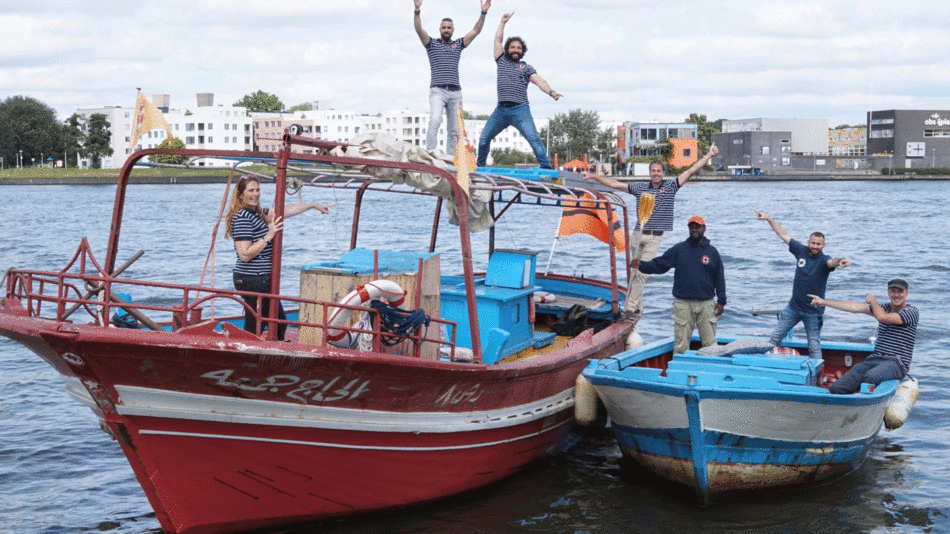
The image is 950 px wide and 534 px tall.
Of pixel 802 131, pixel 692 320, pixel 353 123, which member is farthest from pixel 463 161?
pixel 802 131

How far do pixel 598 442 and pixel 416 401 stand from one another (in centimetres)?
456

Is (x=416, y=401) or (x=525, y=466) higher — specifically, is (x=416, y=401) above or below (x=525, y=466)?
above

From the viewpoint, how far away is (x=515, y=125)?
1219 cm

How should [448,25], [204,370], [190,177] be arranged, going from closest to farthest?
[204,370] → [448,25] → [190,177]

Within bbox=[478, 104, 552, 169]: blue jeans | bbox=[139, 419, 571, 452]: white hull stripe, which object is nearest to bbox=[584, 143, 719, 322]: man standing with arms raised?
bbox=[478, 104, 552, 169]: blue jeans

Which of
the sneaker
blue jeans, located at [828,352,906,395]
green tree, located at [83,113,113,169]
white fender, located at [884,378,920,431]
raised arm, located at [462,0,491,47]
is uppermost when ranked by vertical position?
green tree, located at [83,113,113,169]

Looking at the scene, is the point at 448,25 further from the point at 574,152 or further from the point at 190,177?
the point at 574,152

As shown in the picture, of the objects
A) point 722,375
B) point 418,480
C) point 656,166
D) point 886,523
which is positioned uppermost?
point 656,166

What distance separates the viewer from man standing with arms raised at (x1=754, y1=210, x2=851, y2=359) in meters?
10.7

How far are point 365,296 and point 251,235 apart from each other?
1177mm

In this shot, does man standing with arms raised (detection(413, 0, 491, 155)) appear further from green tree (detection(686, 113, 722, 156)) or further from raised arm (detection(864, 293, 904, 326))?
green tree (detection(686, 113, 722, 156))

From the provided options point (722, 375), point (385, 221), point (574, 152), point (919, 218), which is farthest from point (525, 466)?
point (574, 152)

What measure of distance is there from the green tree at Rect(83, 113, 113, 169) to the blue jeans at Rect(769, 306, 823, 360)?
120 metres

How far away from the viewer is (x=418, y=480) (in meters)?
8.77
